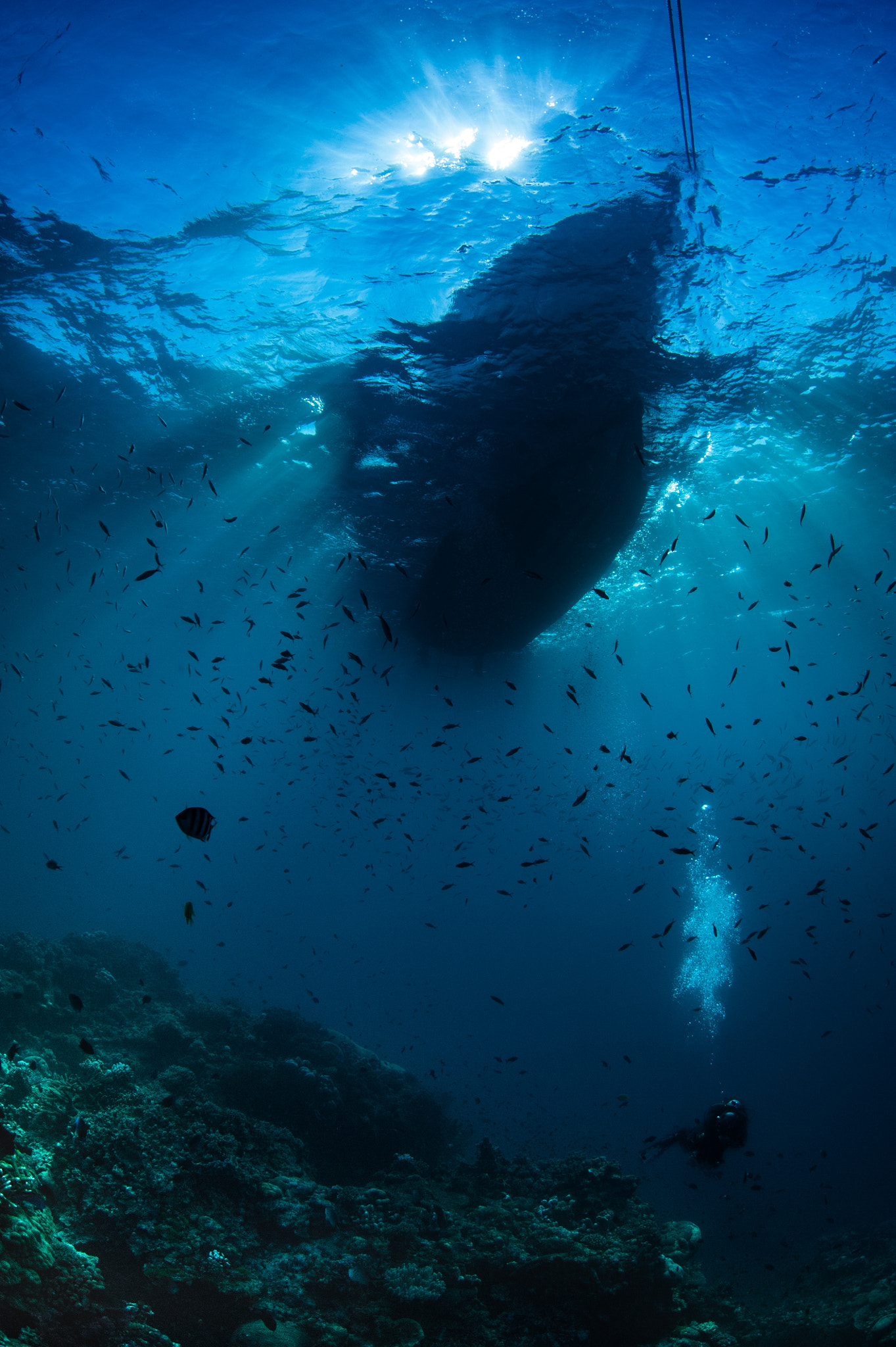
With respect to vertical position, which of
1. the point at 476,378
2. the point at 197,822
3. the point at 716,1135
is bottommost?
the point at 716,1135

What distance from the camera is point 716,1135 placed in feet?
41.0

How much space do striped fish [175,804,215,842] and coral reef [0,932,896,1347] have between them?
3.03 meters

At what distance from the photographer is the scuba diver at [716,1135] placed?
40.7 ft

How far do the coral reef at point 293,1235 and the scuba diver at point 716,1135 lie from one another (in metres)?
2.62

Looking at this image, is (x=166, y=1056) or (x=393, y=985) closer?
(x=166, y=1056)

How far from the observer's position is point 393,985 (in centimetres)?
6700

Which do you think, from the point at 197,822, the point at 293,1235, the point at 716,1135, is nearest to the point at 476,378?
the point at 197,822

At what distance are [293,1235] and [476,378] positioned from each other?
16.0 m

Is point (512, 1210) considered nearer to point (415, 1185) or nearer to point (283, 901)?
point (415, 1185)

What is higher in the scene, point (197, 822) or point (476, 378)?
point (476, 378)

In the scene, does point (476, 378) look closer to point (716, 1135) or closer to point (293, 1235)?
point (293, 1235)

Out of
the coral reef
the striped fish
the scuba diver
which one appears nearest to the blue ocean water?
the scuba diver

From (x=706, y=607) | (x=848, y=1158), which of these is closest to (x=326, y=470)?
(x=706, y=607)

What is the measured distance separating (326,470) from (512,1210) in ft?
58.2
